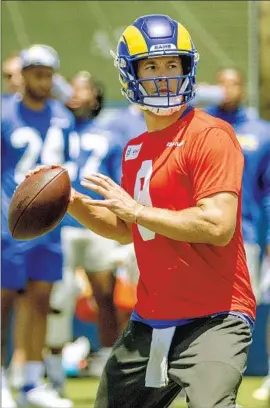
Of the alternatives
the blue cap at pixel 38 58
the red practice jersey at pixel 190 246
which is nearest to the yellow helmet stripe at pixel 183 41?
the red practice jersey at pixel 190 246

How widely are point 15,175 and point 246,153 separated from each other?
1.43 meters

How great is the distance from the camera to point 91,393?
7457 mm

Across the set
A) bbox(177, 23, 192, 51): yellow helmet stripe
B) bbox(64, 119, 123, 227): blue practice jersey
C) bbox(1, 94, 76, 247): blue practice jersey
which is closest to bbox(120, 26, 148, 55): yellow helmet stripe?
bbox(177, 23, 192, 51): yellow helmet stripe

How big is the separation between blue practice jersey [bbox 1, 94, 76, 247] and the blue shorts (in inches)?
1.9

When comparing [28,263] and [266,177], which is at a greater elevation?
[266,177]

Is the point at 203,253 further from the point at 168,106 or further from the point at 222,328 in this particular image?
the point at 168,106

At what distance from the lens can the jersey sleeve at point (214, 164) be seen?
3.92 meters

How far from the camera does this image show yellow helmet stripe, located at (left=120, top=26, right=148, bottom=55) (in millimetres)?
4230

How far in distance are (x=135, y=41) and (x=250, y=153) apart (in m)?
3.09

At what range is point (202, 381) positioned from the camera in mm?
3906

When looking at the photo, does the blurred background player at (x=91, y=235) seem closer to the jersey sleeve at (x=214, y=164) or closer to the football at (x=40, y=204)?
the football at (x=40, y=204)

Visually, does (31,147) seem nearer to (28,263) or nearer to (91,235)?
(28,263)

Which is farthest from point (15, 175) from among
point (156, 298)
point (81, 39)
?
point (81, 39)

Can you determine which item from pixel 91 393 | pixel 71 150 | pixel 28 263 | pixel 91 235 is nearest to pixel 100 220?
pixel 28 263
